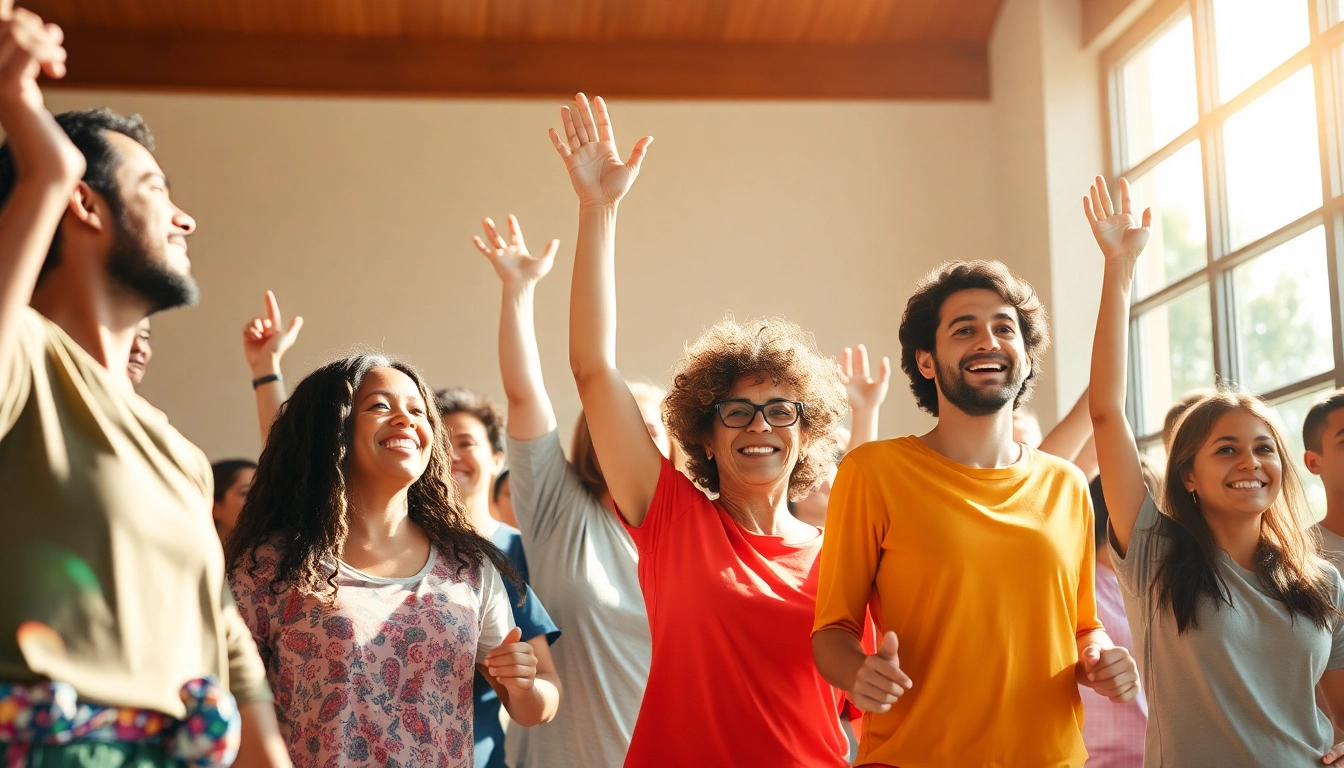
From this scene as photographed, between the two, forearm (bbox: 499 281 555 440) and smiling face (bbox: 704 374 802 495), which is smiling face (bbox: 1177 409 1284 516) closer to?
smiling face (bbox: 704 374 802 495)

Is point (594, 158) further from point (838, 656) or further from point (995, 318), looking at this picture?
point (838, 656)

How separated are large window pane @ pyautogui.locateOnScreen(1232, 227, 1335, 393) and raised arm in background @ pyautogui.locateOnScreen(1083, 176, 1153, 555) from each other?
189 centimetres

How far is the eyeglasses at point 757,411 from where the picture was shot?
88.4 inches

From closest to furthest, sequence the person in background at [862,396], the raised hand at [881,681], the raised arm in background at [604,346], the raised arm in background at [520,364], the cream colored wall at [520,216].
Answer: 1. the raised hand at [881,681]
2. the raised arm in background at [604,346]
3. the raised arm in background at [520,364]
4. the person in background at [862,396]
5. the cream colored wall at [520,216]

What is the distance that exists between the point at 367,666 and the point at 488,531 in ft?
2.71

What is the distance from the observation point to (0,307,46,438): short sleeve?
49.5 inches

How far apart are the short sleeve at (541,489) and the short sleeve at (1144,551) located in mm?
Answer: 1097

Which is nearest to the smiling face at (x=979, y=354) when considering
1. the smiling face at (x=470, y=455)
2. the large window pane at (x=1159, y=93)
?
the smiling face at (x=470, y=455)

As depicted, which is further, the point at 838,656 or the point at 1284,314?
the point at 1284,314

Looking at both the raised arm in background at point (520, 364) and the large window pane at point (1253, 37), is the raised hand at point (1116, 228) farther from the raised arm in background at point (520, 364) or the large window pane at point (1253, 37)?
the large window pane at point (1253, 37)

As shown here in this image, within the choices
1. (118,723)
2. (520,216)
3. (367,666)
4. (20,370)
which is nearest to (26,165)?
(20,370)

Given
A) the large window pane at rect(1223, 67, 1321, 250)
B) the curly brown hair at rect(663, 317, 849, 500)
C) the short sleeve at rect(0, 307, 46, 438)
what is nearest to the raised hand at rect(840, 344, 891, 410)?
the curly brown hair at rect(663, 317, 849, 500)

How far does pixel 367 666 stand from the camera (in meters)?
1.98

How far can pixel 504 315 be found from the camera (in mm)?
2609
